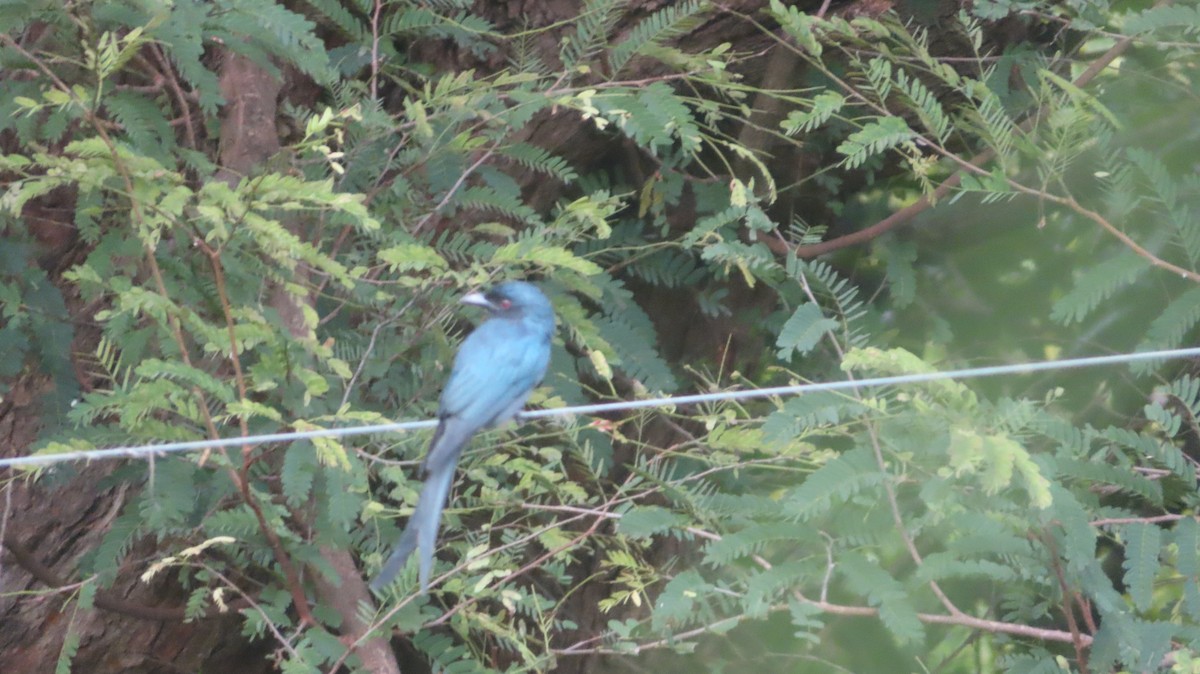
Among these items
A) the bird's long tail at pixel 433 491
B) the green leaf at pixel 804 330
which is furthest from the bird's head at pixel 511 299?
the green leaf at pixel 804 330

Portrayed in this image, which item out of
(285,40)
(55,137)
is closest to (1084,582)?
(285,40)

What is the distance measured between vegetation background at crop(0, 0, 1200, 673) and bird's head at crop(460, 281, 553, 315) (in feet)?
0.23

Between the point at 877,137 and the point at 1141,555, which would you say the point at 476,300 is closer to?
the point at 877,137

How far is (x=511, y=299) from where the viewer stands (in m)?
3.98

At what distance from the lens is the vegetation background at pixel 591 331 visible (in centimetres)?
359

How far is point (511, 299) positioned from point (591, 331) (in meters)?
0.33

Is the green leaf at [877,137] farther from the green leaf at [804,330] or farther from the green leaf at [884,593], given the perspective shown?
the green leaf at [884,593]

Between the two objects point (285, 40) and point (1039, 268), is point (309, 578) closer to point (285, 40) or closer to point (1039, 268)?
point (285, 40)

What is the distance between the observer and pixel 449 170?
4758mm

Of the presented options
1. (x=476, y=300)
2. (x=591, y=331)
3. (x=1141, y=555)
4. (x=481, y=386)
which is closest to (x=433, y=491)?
(x=481, y=386)

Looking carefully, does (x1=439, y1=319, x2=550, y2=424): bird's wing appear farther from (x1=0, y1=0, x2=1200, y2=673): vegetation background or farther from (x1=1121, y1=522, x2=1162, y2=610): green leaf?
(x1=1121, y1=522, x2=1162, y2=610): green leaf

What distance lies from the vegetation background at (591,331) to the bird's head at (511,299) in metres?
0.07

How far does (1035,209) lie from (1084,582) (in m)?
1.92

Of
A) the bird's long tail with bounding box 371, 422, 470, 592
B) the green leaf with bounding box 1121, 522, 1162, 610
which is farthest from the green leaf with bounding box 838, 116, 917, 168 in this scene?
the bird's long tail with bounding box 371, 422, 470, 592
